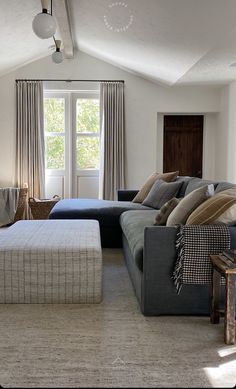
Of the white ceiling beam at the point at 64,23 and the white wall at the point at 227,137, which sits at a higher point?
the white ceiling beam at the point at 64,23

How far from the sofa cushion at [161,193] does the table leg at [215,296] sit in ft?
6.95

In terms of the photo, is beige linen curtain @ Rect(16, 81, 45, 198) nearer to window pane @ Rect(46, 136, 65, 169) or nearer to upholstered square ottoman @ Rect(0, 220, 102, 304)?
window pane @ Rect(46, 136, 65, 169)

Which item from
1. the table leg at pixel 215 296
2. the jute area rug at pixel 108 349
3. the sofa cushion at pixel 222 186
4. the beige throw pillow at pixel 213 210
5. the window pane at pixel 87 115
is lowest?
the jute area rug at pixel 108 349

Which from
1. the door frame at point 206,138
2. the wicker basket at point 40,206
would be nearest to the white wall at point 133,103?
the door frame at point 206,138

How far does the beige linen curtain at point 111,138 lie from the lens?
267 inches

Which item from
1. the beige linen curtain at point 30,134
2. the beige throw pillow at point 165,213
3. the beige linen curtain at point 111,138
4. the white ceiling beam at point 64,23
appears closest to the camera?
the beige throw pillow at point 165,213

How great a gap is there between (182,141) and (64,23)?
10.6 ft

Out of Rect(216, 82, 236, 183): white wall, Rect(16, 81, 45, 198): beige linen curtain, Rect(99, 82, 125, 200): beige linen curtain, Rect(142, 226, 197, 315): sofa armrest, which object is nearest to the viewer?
Rect(142, 226, 197, 315): sofa armrest

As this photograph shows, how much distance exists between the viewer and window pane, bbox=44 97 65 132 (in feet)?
22.6

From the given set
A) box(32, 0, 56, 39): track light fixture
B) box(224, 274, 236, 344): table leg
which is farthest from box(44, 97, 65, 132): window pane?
box(224, 274, 236, 344): table leg

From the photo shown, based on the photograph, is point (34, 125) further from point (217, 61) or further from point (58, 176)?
point (217, 61)

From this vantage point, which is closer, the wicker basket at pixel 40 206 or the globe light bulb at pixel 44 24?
the globe light bulb at pixel 44 24

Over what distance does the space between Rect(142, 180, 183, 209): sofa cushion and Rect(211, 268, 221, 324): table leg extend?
83.4 inches

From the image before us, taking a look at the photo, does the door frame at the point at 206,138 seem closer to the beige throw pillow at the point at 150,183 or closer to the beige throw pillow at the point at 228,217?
the beige throw pillow at the point at 150,183
